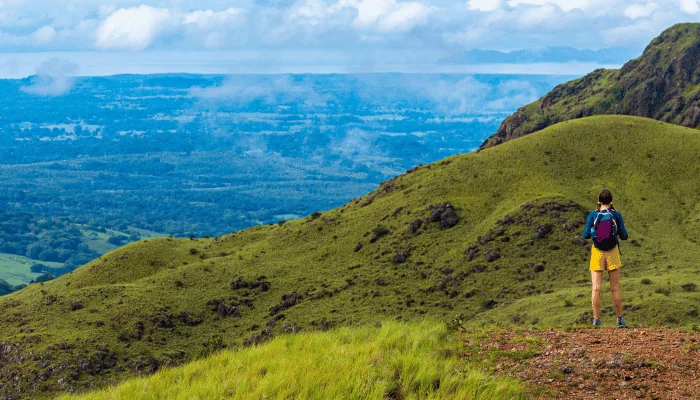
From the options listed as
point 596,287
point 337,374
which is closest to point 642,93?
point 596,287

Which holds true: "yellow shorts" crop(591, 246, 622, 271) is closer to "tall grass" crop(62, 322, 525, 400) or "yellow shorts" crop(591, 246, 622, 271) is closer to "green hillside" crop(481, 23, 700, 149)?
"tall grass" crop(62, 322, 525, 400)

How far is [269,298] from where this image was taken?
82.8 m

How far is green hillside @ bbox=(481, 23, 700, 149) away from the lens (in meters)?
151

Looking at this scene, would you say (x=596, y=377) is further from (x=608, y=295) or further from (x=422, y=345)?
(x=608, y=295)

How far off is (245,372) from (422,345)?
13.1ft

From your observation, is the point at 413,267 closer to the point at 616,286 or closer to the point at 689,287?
the point at 689,287

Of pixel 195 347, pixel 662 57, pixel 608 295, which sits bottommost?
pixel 195 347

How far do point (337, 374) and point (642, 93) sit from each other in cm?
15893

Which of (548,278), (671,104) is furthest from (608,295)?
(671,104)

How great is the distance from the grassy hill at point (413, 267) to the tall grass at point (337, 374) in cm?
3855

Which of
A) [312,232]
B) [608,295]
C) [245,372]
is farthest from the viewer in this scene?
[312,232]

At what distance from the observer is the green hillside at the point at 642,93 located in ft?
496

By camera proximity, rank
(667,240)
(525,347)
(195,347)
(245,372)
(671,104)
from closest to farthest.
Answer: (245,372) < (525,347) < (195,347) < (667,240) < (671,104)

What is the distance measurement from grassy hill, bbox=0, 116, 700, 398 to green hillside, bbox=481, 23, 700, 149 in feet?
155
